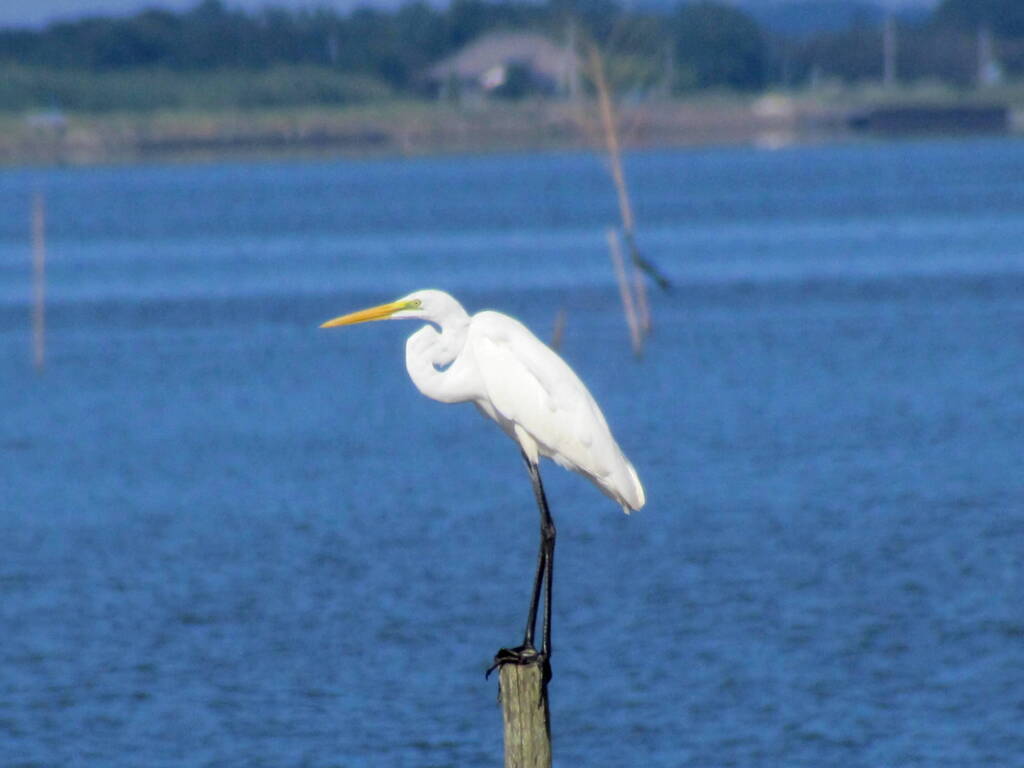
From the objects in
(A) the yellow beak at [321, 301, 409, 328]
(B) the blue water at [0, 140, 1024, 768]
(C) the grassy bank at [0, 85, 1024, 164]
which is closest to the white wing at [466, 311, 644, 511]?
(A) the yellow beak at [321, 301, 409, 328]

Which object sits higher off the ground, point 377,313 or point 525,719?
point 377,313

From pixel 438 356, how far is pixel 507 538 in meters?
9.58

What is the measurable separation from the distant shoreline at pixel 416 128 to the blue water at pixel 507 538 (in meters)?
74.6

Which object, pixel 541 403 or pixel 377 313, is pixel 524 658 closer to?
pixel 541 403

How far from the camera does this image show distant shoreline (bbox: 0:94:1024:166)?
12250cm

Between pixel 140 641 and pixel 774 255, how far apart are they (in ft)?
127

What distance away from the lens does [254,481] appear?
21.5 metres

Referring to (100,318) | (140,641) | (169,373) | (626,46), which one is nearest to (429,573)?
(140,641)

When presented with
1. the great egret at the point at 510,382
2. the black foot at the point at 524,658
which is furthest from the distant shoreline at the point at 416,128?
the black foot at the point at 524,658

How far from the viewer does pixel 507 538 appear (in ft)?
59.4

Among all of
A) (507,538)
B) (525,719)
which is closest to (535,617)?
(525,719)

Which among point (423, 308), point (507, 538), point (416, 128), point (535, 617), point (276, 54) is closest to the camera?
point (423, 308)

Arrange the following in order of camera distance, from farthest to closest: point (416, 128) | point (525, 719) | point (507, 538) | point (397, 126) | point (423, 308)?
point (416, 128) < point (397, 126) < point (507, 538) < point (423, 308) < point (525, 719)

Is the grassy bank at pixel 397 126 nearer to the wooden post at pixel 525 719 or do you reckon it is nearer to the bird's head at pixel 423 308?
the bird's head at pixel 423 308
